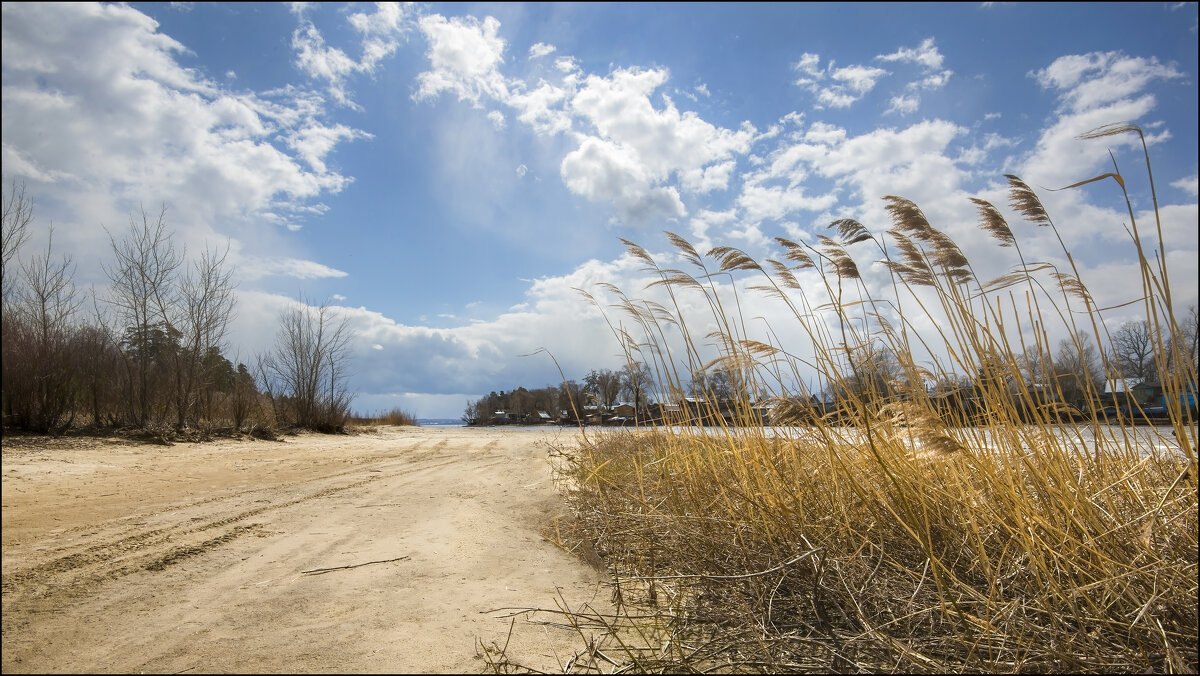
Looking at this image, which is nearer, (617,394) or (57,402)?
(57,402)

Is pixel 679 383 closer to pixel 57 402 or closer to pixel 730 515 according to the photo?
pixel 730 515

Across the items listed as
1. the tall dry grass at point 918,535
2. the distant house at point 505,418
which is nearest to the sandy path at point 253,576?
the tall dry grass at point 918,535

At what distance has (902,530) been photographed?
2.40m

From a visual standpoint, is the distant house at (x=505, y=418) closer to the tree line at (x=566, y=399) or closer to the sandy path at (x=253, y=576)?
the tree line at (x=566, y=399)

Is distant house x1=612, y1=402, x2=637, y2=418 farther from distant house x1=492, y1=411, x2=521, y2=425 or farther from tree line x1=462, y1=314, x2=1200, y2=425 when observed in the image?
distant house x1=492, y1=411, x2=521, y2=425

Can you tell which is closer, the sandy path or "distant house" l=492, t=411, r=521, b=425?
the sandy path

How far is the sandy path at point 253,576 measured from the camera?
58.6 inches

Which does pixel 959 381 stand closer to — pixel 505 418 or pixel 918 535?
pixel 918 535

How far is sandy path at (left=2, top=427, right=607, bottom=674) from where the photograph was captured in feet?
4.89

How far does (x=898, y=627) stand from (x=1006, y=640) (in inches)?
12.4

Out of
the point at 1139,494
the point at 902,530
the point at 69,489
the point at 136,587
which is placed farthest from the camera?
the point at 69,489

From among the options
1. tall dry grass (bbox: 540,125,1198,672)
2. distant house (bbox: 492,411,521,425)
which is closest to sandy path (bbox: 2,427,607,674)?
tall dry grass (bbox: 540,125,1198,672)

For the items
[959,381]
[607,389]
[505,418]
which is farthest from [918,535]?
[505,418]

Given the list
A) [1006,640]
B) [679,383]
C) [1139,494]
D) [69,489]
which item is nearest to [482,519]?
[679,383]
